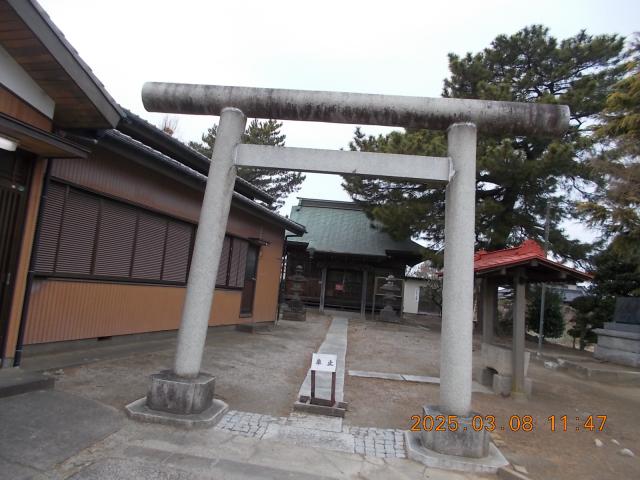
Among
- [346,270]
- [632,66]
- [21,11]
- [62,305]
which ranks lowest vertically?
[62,305]

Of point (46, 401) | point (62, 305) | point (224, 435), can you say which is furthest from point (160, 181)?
point (224, 435)

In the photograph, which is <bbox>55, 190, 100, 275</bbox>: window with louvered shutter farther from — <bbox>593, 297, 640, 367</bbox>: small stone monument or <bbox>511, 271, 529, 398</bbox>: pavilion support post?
<bbox>593, 297, 640, 367</bbox>: small stone monument

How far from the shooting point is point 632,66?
377 inches

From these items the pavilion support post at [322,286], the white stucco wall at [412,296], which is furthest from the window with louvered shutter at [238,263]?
the white stucco wall at [412,296]

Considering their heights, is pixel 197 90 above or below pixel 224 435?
above

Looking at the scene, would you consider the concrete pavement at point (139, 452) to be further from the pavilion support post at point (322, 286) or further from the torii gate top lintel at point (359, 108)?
the pavilion support post at point (322, 286)

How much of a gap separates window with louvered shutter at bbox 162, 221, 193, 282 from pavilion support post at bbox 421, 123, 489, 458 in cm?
636

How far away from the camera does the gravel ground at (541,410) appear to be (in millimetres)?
4750

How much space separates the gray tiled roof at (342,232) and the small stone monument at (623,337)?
901 centimetres

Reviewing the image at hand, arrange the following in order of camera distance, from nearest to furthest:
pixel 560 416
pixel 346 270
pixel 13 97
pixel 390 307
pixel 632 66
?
pixel 13 97
pixel 560 416
pixel 632 66
pixel 390 307
pixel 346 270

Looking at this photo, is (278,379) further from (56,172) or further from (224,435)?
(56,172)

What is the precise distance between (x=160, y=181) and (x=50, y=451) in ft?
19.4

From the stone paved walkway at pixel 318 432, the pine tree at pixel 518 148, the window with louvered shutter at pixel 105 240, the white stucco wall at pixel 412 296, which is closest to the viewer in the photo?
the stone paved walkway at pixel 318 432

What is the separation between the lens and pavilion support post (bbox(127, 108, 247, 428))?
4.72 m
